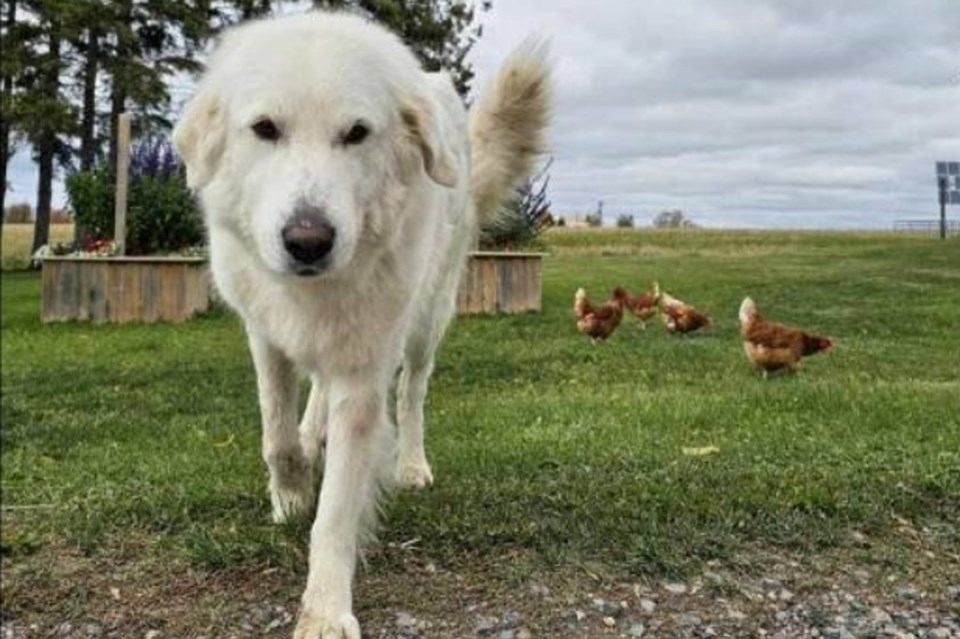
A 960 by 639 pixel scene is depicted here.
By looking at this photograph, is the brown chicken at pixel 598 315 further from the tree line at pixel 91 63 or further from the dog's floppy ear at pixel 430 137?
the dog's floppy ear at pixel 430 137

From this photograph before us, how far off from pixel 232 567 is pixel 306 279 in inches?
23.6

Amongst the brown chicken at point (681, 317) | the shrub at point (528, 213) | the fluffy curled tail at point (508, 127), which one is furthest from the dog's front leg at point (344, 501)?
the brown chicken at point (681, 317)

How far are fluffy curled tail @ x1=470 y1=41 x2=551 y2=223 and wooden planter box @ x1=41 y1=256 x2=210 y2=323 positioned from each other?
2.61m

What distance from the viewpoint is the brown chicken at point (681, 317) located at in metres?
4.54

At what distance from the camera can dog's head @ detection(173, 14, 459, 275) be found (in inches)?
63.9

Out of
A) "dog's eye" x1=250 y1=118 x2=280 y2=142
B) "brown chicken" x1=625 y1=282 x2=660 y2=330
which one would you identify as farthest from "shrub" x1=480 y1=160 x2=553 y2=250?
"brown chicken" x1=625 y1=282 x2=660 y2=330

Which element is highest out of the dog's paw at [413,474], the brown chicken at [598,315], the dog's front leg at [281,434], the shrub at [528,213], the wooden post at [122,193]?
the wooden post at [122,193]

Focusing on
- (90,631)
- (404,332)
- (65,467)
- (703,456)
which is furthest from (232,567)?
(703,456)

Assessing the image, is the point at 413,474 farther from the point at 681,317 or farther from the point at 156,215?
the point at 156,215

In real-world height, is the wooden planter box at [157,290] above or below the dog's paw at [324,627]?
above

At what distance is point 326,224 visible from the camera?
159 cm

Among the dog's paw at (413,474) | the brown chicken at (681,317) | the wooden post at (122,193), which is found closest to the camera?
the dog's paw at (413,474)

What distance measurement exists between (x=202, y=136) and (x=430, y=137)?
399 mm

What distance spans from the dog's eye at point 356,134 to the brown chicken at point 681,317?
2.89 m
